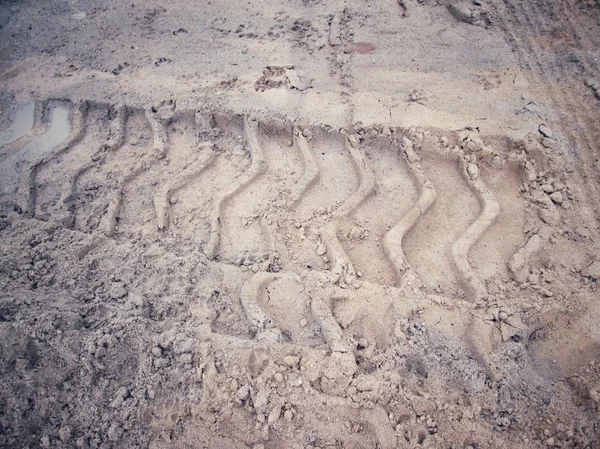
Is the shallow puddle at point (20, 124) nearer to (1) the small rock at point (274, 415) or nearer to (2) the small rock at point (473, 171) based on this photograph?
(1) the small rock at point (274, 415)

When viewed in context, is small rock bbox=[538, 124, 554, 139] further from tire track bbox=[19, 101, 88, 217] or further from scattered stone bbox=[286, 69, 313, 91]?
tire track bbox=[19, 101, 88, 217]

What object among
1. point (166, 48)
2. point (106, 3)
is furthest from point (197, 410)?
point (106, 3)

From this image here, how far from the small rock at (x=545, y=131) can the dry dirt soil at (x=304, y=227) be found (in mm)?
19

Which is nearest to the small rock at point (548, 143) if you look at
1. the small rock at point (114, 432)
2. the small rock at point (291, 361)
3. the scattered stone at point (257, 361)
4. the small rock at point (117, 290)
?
the small rock at point (291, 361)

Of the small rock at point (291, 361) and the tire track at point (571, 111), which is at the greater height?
the tire track at point (571, 111)

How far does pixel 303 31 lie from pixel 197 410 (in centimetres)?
469

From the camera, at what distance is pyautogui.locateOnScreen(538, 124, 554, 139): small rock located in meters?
4.04

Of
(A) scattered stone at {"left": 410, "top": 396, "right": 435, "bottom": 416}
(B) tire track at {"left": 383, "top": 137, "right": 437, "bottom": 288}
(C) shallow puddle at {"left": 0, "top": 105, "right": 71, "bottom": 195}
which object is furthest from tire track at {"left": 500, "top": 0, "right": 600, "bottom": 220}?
(C) shallow puddle at {"left": 0, "top": 105, "right": 71, "bottom": 195}

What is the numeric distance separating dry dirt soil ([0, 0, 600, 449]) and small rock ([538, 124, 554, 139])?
19mm

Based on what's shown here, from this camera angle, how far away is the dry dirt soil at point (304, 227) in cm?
257

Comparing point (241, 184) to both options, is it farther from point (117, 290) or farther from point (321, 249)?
point (117, 290)

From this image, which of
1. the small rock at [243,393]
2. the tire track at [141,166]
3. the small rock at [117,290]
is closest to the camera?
the small rock at [243,393]

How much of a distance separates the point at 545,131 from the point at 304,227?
2.53 metres

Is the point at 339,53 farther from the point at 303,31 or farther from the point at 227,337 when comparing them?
the point at 227,337
